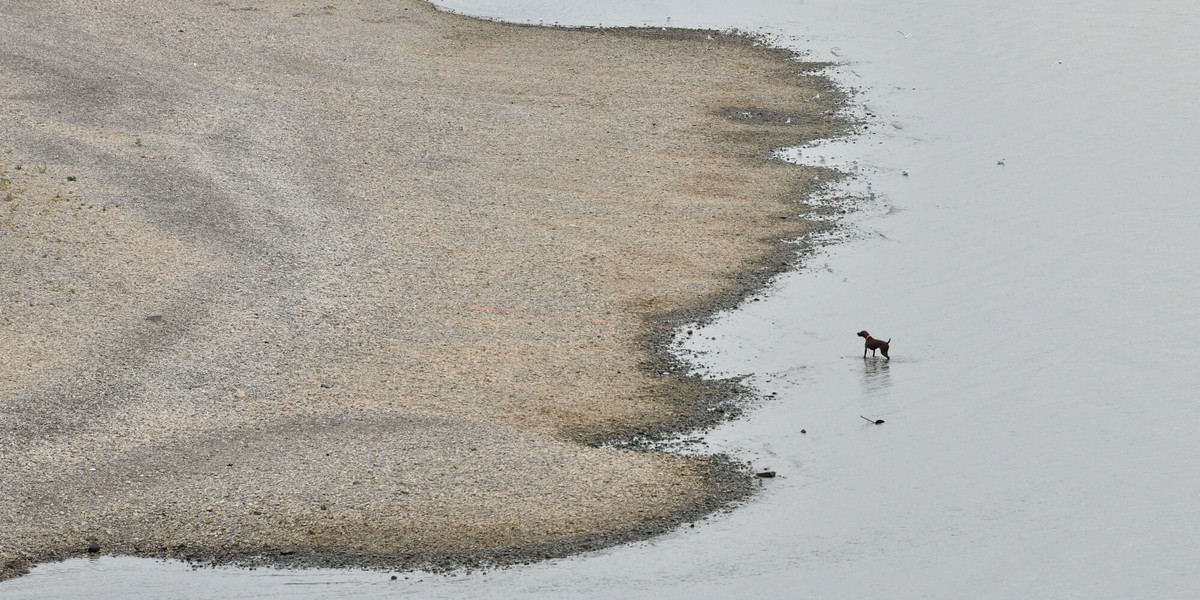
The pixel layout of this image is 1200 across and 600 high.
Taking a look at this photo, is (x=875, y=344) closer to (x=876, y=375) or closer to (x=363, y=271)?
(x=876, y=375)

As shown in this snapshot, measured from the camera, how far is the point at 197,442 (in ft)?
55.7

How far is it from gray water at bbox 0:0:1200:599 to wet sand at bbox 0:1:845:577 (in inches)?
26.1

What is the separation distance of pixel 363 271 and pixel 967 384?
9.06m

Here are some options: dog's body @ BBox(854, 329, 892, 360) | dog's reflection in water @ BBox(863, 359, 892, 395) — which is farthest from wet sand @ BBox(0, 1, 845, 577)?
dog's body @ BBox(854, 329, 892, 360)

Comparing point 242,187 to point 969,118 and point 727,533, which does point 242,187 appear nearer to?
point 727,533

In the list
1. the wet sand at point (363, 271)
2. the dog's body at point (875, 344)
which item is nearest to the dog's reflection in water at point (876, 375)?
the dog's body at point (875, 344)

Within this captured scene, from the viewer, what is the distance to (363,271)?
22.0 metres

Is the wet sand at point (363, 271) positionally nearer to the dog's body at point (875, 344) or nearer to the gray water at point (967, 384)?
the gray water at point (967, 384)

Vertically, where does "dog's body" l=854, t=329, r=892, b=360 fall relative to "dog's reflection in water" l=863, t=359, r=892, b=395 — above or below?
above

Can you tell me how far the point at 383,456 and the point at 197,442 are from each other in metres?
2.22

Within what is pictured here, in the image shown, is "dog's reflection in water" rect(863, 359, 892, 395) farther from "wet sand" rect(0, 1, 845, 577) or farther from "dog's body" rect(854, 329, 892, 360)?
"wet sand" rect(0, 1, 845, 577)

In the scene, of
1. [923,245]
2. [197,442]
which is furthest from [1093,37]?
[197,442]

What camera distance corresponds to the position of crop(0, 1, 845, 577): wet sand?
1602 centimetres

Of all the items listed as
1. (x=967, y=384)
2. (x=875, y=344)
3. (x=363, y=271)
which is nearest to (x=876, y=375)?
(x=875, y=344)
